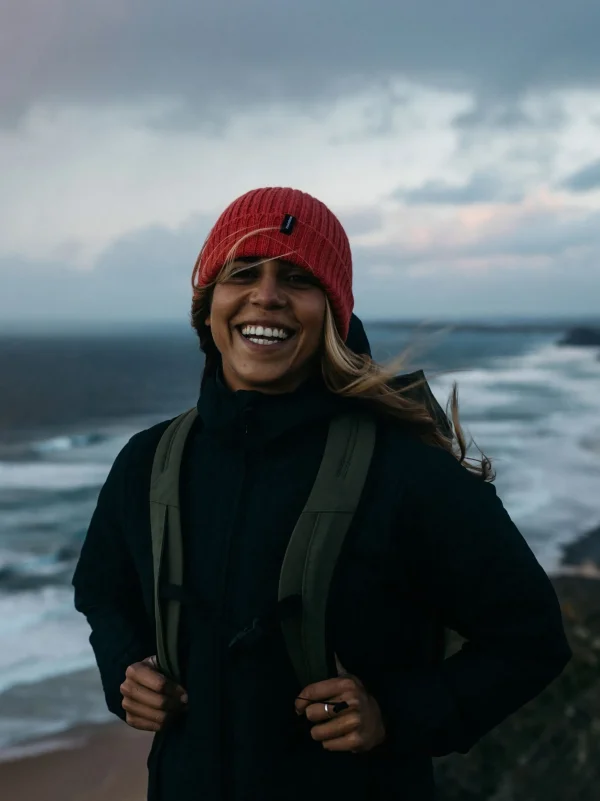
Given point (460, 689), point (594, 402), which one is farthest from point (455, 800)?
point (594, 402)

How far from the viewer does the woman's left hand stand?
1743 millimetres

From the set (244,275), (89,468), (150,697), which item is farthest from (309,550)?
(89,468)

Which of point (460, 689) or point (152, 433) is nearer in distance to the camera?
point (460, 689)

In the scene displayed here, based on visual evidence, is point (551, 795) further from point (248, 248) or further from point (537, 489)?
point (537, 489)

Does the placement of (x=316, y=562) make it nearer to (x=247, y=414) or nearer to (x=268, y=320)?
(x=247, y=414)

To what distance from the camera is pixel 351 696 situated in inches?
68.9

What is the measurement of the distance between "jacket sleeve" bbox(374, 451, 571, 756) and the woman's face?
0.42 m

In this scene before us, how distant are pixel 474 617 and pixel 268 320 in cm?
80

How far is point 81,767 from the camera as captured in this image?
22.4 ft

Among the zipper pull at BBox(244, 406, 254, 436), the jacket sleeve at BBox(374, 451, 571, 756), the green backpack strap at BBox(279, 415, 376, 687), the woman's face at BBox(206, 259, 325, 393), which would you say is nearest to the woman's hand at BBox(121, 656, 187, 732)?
the green backpack strap at BBox(279, 415, 376, 687)

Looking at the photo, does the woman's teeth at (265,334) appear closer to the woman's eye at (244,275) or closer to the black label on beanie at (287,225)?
the woman's eye at (244,275)

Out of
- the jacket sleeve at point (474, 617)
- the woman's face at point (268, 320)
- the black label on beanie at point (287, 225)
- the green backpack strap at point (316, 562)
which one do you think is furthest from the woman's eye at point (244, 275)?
the jacket sleeve at point (474, 617)

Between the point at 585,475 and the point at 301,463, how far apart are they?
1792 centimetres

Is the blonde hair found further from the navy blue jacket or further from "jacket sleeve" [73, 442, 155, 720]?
"jacket sleeve" [73, 442, 155, 720]
